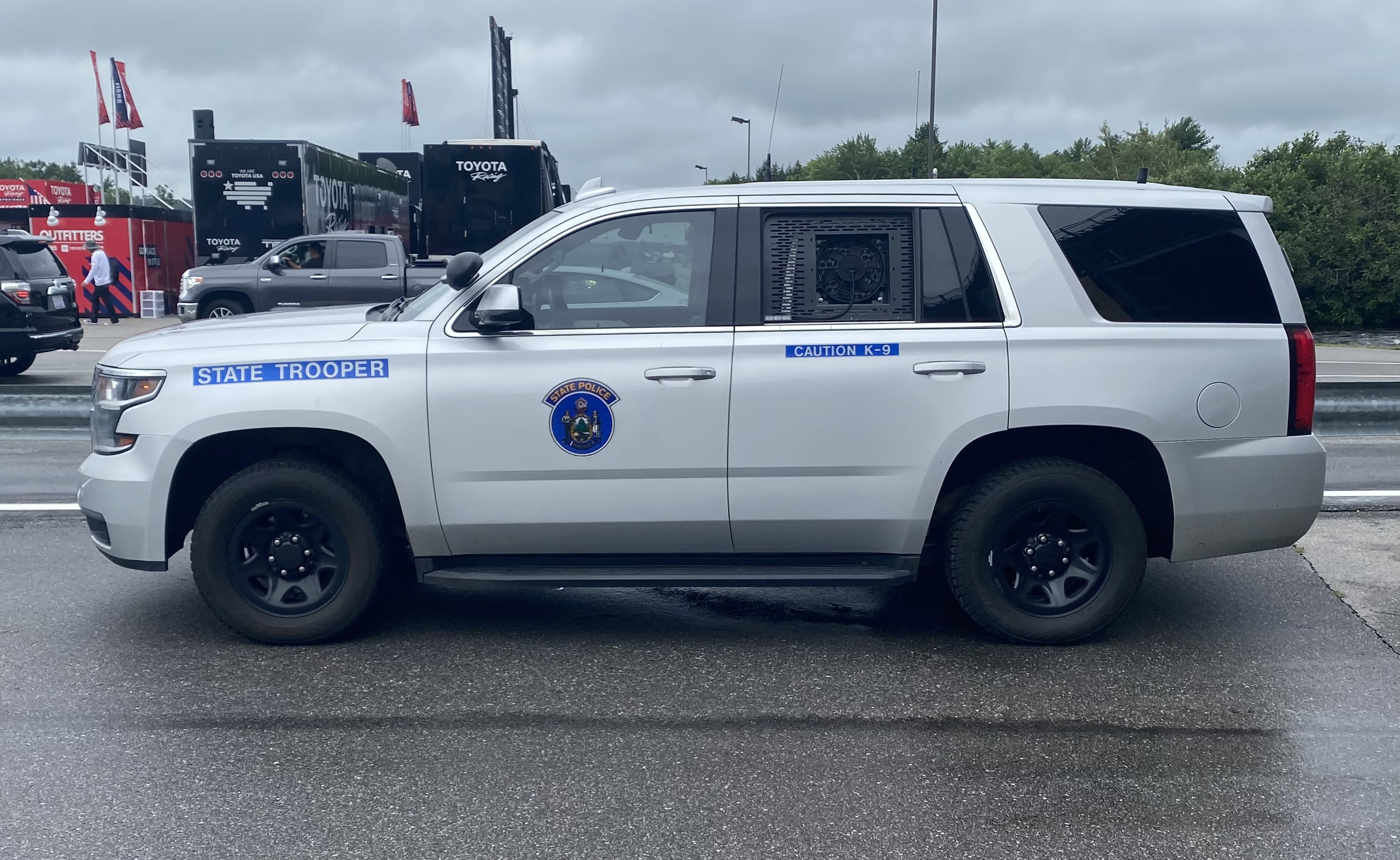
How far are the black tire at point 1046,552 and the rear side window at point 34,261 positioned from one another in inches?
515

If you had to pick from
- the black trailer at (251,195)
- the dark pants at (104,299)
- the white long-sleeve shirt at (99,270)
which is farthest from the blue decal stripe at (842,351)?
the dark pants at (104,299)

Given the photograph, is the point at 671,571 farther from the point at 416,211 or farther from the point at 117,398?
the point at 416,211

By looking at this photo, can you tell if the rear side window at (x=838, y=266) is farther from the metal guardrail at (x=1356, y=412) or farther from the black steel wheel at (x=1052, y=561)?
the metal guardrail at (x=1356, y=412)

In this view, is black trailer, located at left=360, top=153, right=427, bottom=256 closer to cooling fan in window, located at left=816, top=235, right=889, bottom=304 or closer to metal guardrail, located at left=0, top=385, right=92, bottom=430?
metal guardrail, located at left=0, top=385, right=92, bottom=430

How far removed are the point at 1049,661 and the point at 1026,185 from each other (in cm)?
193

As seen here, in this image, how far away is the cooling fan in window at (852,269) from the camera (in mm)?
5066

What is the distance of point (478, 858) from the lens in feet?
Result: 11.3

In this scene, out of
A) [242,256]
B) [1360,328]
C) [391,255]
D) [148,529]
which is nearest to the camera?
[148,529]

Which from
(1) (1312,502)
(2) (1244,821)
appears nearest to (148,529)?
(2) (1244,821)

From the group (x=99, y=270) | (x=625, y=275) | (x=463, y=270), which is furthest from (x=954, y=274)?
(x=99, y=270)

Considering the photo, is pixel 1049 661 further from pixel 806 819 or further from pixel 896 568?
pixel 806 819

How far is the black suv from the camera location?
14352 mm

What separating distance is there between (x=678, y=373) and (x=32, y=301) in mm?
12253

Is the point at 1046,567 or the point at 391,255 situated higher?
the point at 391,255
